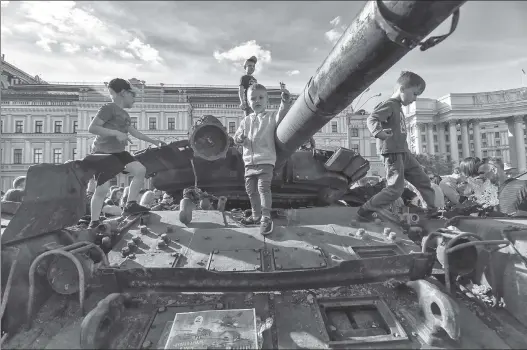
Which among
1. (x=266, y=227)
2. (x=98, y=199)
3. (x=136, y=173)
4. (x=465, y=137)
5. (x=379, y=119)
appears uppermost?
(x=465, y=137)

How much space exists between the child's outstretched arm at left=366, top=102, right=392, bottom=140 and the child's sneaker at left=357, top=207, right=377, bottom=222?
81 cm

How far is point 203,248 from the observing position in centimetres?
364

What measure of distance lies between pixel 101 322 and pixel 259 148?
7.80 feet

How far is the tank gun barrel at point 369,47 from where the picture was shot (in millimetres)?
2111

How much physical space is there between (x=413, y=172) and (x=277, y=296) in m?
2.77

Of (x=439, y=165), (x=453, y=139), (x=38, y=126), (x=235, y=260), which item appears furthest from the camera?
(x=453, y=139)

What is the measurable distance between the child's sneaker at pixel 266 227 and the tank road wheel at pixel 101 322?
1.42 metres

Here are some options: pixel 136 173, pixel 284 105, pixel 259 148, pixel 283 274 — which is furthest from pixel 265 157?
pixel 136 173

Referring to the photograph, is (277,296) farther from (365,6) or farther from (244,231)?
(365,6)

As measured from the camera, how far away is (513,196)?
591 cm

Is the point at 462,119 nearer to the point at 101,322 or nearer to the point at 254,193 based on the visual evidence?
the point at 254,193

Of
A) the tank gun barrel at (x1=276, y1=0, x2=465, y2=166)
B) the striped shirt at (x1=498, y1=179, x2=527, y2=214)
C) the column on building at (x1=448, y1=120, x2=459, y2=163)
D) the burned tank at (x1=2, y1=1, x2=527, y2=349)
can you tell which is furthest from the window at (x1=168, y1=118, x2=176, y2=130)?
the column on building at (x1=448, y1=120, x2=459, y2=163)

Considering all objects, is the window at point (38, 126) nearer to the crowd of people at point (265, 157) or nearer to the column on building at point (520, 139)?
the crowd of people at point (265, 157)

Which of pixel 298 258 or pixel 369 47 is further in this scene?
pixel 298 258
